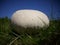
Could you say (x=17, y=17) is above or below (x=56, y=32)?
above

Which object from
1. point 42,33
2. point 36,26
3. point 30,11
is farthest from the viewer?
point 30,11

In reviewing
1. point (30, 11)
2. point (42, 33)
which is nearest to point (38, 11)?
point (30, 11)

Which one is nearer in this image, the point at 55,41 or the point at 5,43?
the point at 55,41

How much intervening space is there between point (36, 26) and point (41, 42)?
0.72 m

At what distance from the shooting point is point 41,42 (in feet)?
7.25

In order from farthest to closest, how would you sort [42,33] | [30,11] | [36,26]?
[30,11] → [36,26] → [42,33]

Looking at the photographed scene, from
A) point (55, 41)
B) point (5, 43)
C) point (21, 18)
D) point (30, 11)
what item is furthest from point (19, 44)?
point (30, 11)

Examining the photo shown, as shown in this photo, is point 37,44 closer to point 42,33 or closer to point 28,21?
point 42,33

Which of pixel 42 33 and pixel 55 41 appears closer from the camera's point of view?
pixel 55 41

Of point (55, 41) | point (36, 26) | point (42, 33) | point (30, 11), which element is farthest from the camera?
point (30, 11)

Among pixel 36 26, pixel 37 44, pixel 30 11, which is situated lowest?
pixel 37 44

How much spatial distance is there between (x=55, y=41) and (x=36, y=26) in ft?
2.73

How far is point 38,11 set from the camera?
3.15 metres

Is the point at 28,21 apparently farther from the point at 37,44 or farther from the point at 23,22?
the point at 37,44
